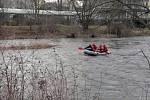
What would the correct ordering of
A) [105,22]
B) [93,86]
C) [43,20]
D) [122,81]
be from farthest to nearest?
[43,20] → [122,81] → [93,86] → [105,22]

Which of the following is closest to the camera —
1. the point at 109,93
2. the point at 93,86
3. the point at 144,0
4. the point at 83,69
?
the point at 144,0

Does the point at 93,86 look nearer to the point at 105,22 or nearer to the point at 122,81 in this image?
the point at 122,81

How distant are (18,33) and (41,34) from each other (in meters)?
3.69

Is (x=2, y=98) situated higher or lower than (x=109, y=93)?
higher

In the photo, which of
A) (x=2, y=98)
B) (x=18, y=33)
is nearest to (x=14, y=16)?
(x=18, y=33)

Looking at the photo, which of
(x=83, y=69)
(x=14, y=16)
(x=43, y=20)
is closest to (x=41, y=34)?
(x=43, y=20)

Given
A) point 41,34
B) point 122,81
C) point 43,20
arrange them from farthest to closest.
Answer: point 43,20
point 41,34
point 122,81

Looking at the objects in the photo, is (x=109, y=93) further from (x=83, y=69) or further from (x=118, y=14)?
(x=118, y=14)

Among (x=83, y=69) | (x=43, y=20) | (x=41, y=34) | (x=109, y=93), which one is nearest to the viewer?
(x=109, y=93)

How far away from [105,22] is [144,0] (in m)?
0.51

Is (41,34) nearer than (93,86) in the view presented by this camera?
No

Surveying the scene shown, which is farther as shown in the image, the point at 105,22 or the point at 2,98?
the point at 2,98

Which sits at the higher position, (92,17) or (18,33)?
(92,17)

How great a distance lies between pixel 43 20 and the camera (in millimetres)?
63812
